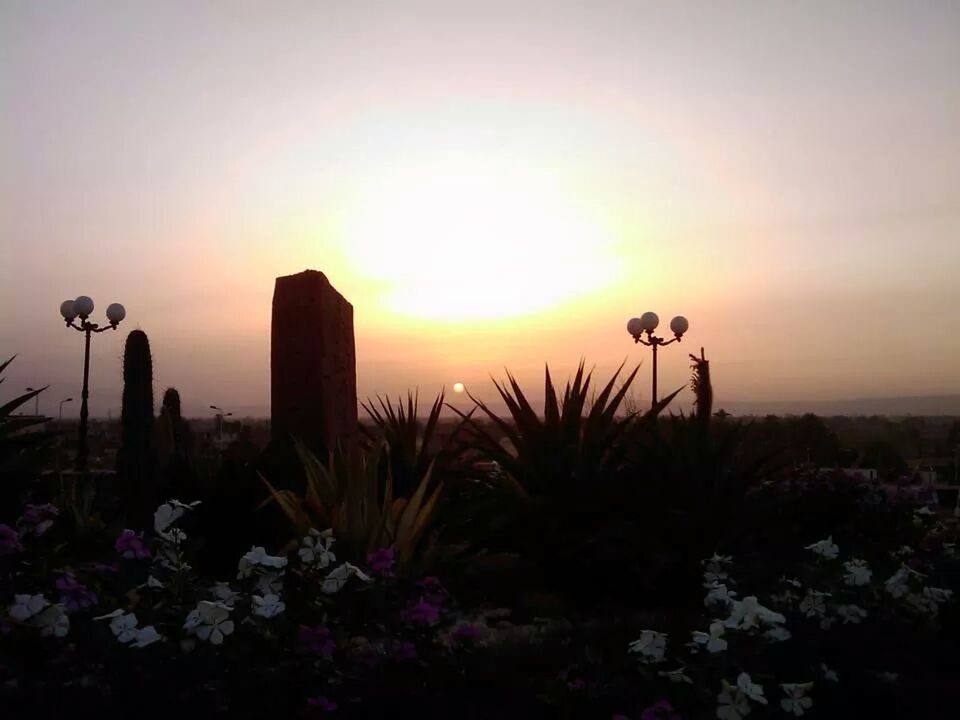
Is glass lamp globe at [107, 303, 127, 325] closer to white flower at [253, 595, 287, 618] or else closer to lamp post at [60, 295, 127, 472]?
lamp post at [60, 295, 127, 472]

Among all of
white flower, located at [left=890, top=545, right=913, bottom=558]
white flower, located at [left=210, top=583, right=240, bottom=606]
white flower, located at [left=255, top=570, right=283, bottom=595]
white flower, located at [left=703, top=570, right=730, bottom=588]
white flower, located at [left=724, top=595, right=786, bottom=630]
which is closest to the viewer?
white flower, located at [left=724, top=595, right=786, bottom=630]

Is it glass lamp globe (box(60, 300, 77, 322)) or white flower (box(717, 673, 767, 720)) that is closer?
white flower (box(717, 673, 767, 720))

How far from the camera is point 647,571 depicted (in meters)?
6.36

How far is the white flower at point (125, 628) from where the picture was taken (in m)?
3.47

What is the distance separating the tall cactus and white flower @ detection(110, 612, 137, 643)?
480 cm

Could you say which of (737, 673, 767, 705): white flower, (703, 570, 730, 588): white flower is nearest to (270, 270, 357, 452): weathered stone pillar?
(703, 570, 730, 588): white flower

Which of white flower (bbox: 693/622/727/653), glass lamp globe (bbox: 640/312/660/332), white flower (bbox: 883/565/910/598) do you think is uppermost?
glass lamp globe (bbox: 640/312/660/332)

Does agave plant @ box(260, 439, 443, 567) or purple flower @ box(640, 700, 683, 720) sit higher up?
agave plant @ box(260, 439, 443, 567)

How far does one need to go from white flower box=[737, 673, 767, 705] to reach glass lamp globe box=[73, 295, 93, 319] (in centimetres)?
1697

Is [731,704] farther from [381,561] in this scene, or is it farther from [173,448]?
[173,448]

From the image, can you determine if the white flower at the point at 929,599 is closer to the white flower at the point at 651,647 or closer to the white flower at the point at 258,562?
the white flower at the point at 651,647

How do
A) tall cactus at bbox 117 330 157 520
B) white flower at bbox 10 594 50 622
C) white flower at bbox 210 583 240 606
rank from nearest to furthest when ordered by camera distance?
1. white flower at bbox 10 594 50 622
2. white flower at bbox 210 583 240 606
3. tall cactus at bbox 117 330 157 520

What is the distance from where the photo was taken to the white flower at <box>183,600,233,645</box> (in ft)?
11.7

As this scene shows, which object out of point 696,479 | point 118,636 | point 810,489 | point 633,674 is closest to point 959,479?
point 810,489
